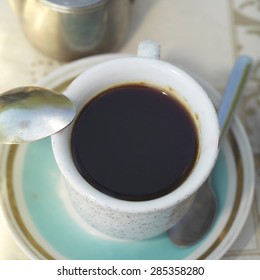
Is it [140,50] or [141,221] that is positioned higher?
[140,50]

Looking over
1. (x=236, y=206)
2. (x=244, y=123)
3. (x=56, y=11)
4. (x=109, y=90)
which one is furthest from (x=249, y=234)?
(x=56, y=11)

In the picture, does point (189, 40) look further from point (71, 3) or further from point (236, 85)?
point (71, 3)

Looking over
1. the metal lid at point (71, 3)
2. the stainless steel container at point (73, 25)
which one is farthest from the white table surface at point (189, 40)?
the metal lid at point (71, 3)

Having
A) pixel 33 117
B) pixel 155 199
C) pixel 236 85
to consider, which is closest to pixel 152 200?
pixel 155 199

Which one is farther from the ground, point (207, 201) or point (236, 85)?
point (236, 85)

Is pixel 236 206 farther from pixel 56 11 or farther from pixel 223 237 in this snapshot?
pixel 56 11
